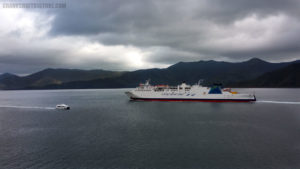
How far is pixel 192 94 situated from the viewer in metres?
63.6

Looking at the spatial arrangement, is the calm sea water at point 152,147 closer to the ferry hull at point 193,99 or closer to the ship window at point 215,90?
the ferry hull at point 193,99

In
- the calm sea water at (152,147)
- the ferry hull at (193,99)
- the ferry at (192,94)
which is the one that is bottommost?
the calm sea water at (152,147)

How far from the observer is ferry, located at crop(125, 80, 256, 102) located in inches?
2447

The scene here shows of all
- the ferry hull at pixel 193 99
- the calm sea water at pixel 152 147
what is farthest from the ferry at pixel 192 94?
the calm sea water at pixel 152 147

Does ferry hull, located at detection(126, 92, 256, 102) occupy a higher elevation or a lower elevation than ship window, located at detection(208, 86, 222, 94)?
lower

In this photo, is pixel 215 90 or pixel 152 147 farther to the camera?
pixel 215 90

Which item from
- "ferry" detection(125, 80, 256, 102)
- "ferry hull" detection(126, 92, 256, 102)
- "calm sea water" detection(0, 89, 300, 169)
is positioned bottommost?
"calm sea water" detection(0, 89, 300, 169)

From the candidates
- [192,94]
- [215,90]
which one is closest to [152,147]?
[192,94]

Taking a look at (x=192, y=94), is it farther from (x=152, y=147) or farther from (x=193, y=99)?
(x=152, y=147)

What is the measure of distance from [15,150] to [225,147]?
2160 cm

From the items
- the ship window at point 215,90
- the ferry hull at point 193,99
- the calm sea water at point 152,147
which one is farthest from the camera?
the ship window at point 215,90

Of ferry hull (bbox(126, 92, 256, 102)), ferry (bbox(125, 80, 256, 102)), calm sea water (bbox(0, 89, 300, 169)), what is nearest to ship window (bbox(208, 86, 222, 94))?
ferry (bbox(125, 80, 256, 102))

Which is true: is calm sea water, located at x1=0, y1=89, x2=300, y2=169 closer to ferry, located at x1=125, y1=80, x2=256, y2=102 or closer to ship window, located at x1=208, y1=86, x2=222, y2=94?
ferry, located at x1=125, y1=80, x2=256, y2=102

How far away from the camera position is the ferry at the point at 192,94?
62156 millimetres
